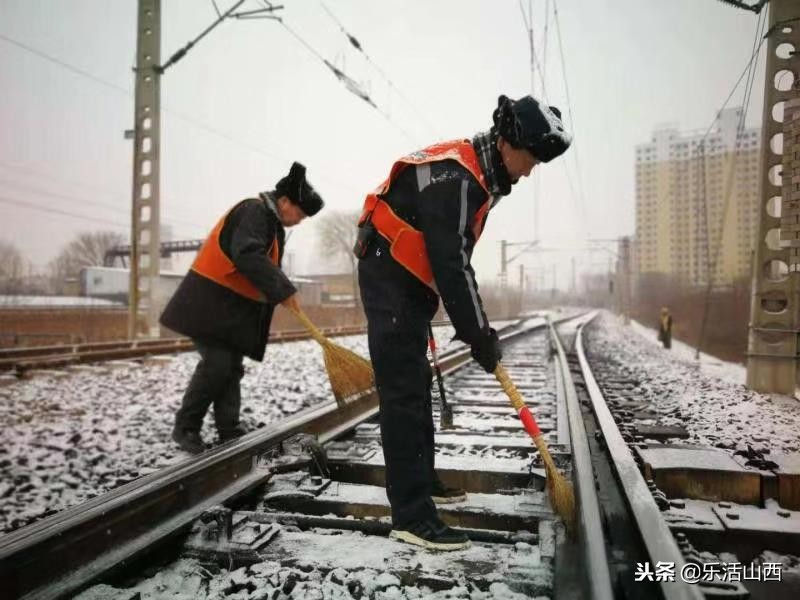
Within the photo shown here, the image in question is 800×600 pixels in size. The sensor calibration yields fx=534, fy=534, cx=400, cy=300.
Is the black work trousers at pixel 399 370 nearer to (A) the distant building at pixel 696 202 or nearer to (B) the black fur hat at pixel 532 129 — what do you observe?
(B) the black fur hat at pixel 532 129

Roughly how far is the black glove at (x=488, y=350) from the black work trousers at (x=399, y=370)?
0.23m

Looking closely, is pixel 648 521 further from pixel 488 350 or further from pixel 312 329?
pixel 312 329

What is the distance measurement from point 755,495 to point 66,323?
28914 mm

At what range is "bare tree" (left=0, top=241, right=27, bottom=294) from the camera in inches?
1387

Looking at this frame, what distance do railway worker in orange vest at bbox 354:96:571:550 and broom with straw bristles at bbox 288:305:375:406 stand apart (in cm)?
119

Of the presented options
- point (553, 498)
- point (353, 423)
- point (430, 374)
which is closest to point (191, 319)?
point (353, 423)

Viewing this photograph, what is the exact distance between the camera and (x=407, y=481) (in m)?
1.97

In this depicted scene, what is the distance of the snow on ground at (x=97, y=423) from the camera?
9.98 feet

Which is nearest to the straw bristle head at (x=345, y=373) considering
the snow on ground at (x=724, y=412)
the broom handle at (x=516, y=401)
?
the broom handle at (x=516, y=401)

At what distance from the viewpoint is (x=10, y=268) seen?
123 ft

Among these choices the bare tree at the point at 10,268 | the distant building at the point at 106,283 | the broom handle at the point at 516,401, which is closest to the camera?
the broom handle at the point at 516,401

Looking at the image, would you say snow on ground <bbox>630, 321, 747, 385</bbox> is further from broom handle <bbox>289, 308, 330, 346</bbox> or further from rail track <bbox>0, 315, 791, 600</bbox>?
broom handle <bbox>289, 308, 330, 346</bbox>

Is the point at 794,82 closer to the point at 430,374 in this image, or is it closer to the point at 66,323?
the point at 430,374

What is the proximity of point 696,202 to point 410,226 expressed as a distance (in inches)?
635
